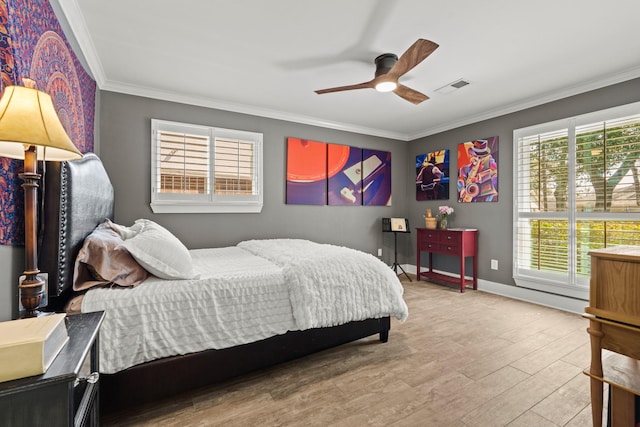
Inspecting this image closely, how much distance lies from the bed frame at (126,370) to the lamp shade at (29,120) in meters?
0.54

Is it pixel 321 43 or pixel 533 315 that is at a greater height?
pixel 321 43

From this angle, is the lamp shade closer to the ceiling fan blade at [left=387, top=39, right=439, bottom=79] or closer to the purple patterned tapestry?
the purple patterned tapestry

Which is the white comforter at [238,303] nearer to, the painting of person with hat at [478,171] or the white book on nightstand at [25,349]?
the white book on nightstand at [25,349]

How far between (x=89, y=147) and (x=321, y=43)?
7.70 ft

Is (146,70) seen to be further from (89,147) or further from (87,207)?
(87,207)

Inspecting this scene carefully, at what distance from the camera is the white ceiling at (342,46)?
1.97 m

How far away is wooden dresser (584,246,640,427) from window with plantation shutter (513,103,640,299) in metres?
2.46

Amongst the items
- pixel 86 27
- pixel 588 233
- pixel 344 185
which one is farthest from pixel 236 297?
pixel 588 233

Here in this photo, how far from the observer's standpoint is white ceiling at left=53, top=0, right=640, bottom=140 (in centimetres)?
197

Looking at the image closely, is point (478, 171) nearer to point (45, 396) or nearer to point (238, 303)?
point (238, 303)

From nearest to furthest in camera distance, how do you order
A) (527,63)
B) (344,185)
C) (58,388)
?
(58,388)
(527,63)
(344,185)

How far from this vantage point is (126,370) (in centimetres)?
151

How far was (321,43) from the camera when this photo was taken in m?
2.35

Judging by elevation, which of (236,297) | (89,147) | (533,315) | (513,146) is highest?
(513,146)
